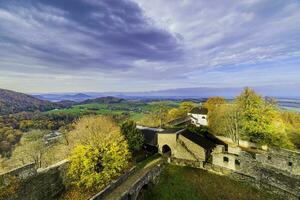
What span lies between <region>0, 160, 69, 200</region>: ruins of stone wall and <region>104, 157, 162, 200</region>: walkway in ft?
17.5

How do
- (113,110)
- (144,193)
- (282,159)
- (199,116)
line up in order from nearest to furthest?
1. (144,193)
2. (282,159)
3. (199,116)
4. (113,110)

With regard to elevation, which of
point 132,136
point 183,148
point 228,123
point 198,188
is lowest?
point 198,188

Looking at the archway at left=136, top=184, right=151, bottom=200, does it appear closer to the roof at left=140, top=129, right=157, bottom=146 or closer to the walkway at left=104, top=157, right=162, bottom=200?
the walkway at left=104, top=157, right=162, bottom=200

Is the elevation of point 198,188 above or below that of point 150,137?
below

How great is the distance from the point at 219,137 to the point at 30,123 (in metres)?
77.4

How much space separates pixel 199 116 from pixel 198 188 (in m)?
27.9

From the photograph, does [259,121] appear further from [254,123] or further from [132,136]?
[132,136]

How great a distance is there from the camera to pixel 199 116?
44.8 m

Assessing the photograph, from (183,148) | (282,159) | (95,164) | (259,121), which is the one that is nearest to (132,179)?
(95,164)

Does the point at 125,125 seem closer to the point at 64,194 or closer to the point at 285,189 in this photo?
the point at 64,194

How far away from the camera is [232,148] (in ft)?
80.9

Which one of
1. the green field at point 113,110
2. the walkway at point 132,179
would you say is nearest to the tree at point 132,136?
the walkway at point 132,179

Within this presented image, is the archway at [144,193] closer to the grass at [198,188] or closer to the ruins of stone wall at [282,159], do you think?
the grass at [198,188]

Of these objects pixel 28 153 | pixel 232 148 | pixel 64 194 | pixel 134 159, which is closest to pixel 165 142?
pixel 134 159
